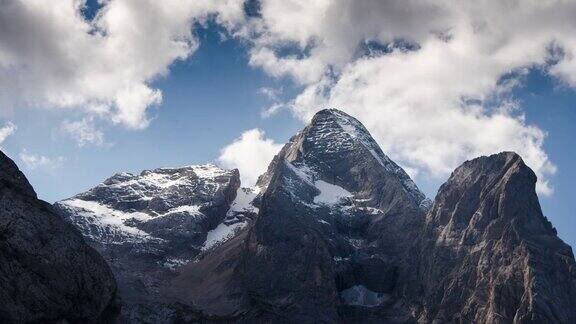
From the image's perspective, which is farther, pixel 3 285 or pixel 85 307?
pixel 85 307

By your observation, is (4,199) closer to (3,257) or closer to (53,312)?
(3,257)

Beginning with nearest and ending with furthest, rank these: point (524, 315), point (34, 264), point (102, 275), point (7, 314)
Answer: point (7, 314) < point (34, 264) < point (102, 275) < point (524, 315)

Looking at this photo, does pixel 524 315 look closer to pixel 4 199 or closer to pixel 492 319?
pixel 492 319

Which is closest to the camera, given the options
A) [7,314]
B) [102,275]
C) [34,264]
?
[7,314]

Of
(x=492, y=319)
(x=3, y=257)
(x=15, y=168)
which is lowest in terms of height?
(x=3, y=257)

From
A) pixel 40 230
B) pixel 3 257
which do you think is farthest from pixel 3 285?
pixel 40 230

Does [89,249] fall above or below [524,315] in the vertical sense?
below

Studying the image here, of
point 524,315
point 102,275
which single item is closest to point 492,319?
point 524,315
